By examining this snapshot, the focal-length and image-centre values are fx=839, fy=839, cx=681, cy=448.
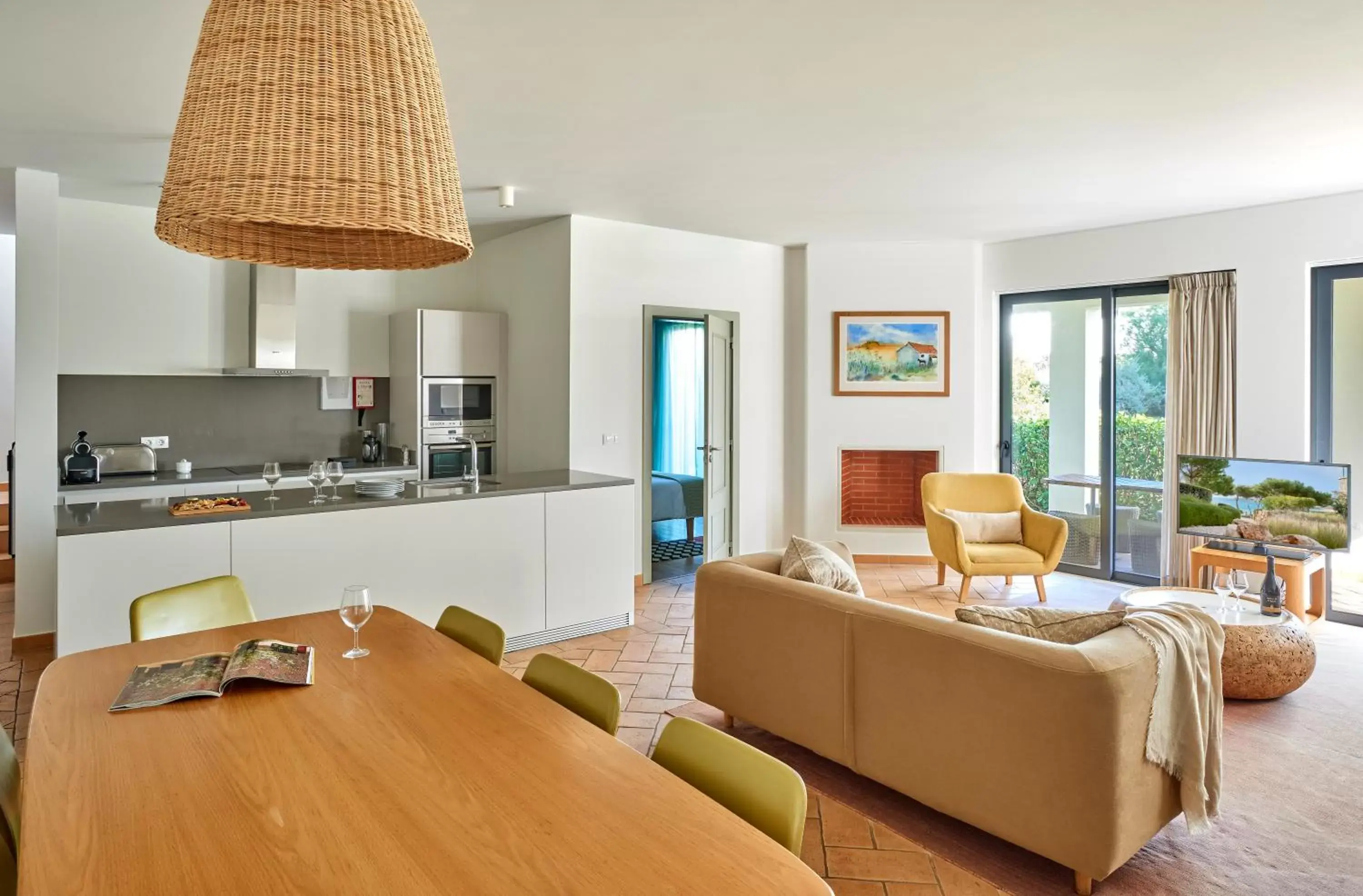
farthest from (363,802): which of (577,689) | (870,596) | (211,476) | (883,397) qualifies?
(883,397)

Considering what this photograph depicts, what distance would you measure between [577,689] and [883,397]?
5.22 meters

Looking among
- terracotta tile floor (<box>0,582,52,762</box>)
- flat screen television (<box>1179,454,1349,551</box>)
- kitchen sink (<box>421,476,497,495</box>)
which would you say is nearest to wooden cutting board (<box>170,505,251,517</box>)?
terracotta tile floor (<box>0,582,52,762</box>)

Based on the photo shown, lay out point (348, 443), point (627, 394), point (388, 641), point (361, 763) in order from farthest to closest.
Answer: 1. point (348, 443)
2. point (627, 394)
3. point (388, 641)
4. point (361, 763)

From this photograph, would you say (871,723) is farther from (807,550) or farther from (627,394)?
(627,394)

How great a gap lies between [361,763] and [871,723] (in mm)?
1708

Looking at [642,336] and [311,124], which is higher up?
[642,336]

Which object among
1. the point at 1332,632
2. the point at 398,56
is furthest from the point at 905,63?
the point at 1332,632

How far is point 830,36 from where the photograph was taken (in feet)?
9.32

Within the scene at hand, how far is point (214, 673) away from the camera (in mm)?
1978

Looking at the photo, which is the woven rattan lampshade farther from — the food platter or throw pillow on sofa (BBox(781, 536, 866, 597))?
the food platter

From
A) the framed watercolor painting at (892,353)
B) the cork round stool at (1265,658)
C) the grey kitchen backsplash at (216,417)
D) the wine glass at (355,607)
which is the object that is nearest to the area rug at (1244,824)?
the cork round stool at (1265,658)

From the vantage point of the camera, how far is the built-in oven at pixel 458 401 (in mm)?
5980

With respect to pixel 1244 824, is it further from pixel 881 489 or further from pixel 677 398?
pixel 677 398

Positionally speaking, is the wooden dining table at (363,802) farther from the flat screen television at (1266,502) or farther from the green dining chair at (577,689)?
the flat screen television at (1266,502)
